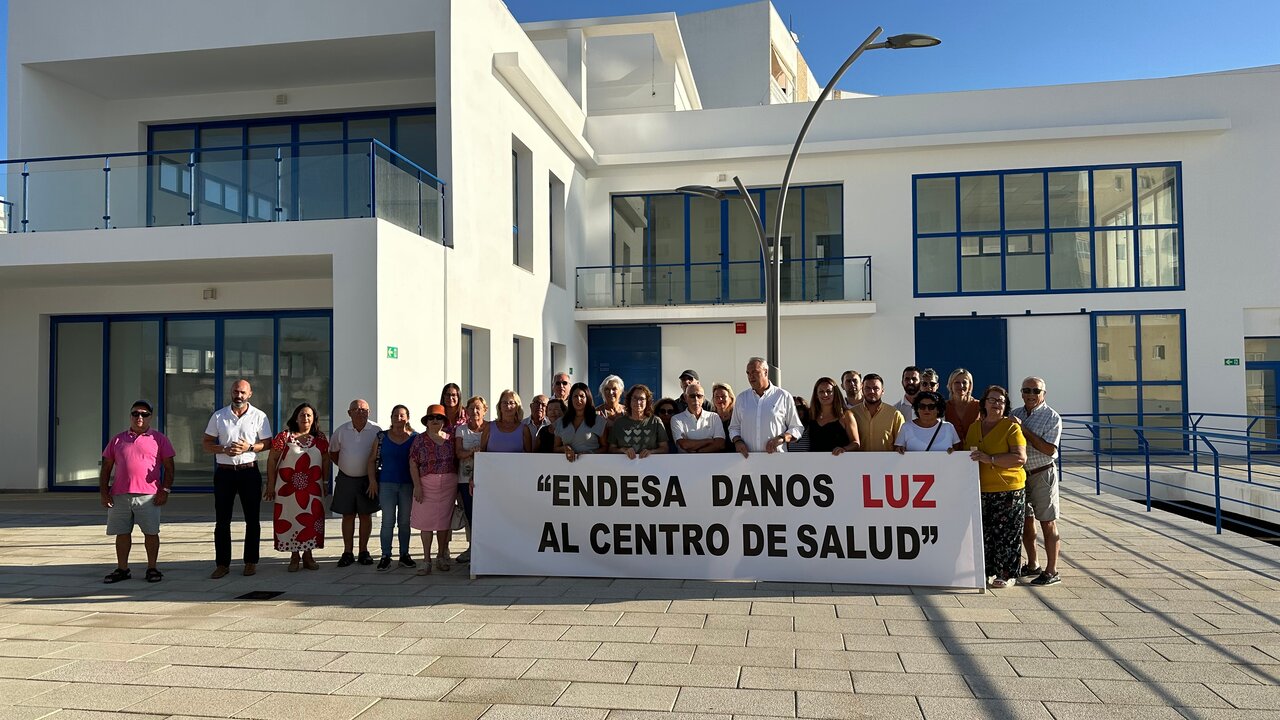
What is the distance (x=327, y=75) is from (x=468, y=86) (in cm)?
281

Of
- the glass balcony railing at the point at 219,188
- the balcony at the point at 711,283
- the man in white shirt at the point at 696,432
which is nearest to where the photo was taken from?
the man in white shirt at the point at 696,432

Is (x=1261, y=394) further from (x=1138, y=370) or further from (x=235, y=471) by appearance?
(x=235, y=471)

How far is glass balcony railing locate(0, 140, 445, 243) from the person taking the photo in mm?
11367

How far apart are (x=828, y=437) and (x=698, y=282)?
1442 cm

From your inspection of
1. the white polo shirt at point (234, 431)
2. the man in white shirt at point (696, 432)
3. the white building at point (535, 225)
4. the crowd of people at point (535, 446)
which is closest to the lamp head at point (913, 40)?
the crowd of people at point (535, 446)

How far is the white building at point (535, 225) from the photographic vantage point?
38.5 ft

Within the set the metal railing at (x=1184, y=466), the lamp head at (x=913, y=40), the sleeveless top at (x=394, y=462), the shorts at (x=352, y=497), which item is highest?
the lamp head at (x=913, y=40)

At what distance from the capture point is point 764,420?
7340 millimetres

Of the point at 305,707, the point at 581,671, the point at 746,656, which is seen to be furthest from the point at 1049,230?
the point at 305,707

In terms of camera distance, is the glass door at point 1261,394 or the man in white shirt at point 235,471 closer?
the man in white shirt at point 235,471

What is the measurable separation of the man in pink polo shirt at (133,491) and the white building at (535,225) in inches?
131

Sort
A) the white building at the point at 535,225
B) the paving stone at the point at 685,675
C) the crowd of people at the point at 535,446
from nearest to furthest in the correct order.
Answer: the paving stone at the point at 685,675 → the crowd of people at the point at 535,446 → the white building at the point at 535,225

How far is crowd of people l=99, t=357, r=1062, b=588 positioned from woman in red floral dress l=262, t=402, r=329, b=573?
0.01m

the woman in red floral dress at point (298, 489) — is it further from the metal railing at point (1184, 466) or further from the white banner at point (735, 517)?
the metal railing at point (1184, 466)
